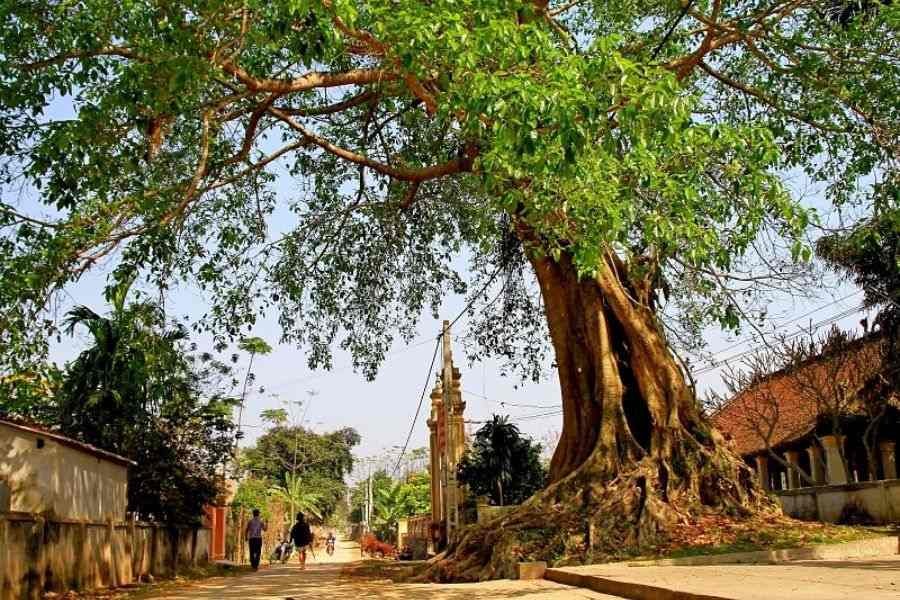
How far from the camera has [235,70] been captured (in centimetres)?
1065

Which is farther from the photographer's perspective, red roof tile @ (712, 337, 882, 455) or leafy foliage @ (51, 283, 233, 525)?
red roof tile @ (712, 337, 882, 455)

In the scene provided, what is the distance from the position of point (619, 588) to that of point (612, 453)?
15.9 feet

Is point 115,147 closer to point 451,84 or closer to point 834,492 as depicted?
point 451,84

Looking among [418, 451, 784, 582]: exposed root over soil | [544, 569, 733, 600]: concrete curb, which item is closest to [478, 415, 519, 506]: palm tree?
[418, 451, 784, 582]: exposed root over soil

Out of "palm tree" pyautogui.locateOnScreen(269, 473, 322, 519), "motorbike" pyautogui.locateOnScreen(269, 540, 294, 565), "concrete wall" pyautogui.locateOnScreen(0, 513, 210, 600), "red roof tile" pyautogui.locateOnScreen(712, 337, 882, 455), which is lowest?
"motorbike" pyautogui.locateOnScreen(269, 540, 294, 565)

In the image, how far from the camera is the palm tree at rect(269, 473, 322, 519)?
51500 mm

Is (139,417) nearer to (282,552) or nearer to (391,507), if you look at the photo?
(282,552)

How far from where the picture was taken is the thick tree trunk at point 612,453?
38.6 ft

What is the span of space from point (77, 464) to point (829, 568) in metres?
11.2

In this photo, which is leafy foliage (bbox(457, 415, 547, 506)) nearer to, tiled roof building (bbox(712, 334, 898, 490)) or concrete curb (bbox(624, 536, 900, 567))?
tiled roof building (bbox(712, 334, 898, 490))

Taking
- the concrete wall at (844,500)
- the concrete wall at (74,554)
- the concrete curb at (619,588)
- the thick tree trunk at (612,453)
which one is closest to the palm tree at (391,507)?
the concrete wall at (844,500)

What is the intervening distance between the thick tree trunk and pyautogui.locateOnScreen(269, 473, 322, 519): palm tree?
37586 mm

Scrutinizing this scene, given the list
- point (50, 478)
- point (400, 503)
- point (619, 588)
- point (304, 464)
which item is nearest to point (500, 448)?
point (50, 478)

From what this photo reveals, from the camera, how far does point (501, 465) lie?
2434 cm
